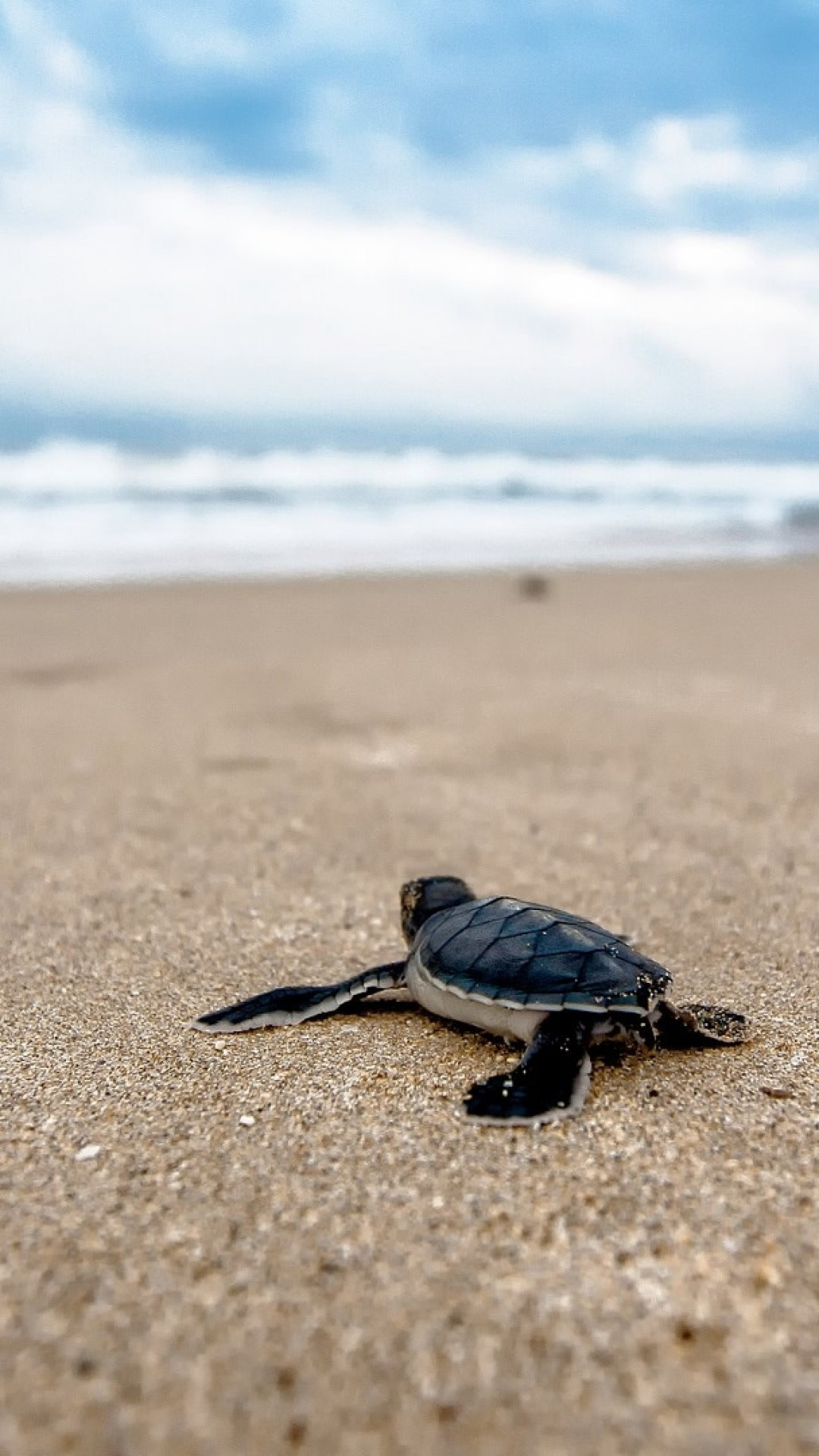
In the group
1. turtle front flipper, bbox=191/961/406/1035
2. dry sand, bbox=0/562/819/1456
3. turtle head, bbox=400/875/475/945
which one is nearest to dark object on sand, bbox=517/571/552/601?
dry sand, bbox=0/562/819/1456

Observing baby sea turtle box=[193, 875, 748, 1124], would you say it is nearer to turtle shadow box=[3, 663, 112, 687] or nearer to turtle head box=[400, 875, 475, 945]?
turtle head box=[400, 875, 475, 945]

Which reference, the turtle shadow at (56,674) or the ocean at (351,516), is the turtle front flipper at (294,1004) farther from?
the ocean at (351,516)

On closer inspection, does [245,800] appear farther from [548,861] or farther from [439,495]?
[439,495]

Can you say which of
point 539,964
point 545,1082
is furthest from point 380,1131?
point 539,964

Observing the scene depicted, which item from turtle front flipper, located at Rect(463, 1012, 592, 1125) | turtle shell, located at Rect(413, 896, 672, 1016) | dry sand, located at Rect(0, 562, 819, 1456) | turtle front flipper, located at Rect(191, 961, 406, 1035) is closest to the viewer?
dry sand, located at Rect(0, 562, 819, 1456)

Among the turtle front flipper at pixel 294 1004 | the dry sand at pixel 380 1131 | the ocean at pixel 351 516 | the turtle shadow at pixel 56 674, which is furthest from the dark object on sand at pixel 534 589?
the turtle front flipper at pixel 294 1004

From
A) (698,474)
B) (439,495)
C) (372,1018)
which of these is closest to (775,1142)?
(372,1018)
